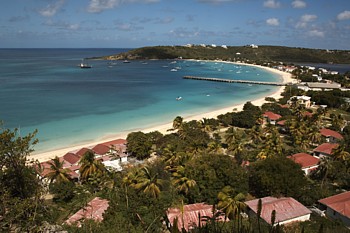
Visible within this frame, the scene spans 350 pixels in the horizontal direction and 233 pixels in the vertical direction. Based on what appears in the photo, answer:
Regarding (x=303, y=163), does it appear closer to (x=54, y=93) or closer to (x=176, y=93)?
(x=176, y=93)

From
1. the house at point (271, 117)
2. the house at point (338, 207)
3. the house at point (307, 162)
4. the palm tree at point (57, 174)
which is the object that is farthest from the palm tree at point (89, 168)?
the house at point (271, 117)

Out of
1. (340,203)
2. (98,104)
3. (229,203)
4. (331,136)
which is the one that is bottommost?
(331,136)

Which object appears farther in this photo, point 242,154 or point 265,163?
point 242,154

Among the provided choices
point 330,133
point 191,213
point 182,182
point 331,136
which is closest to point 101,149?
point 182,182

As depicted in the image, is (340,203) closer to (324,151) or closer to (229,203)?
(229,203)

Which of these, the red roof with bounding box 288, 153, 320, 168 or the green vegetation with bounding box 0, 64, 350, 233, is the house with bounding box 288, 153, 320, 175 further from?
the green vegetation with bounding box 0, 64, 350, 233

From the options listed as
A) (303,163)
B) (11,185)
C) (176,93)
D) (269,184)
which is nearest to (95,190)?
(11,185)
